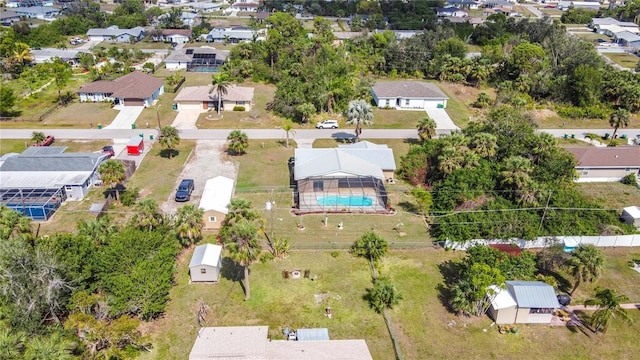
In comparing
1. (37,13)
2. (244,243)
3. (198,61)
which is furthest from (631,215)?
(37,13)

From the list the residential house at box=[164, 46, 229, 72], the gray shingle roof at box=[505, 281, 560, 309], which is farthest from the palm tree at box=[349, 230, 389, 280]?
the residential house at box=[164, 46, 229, 72]

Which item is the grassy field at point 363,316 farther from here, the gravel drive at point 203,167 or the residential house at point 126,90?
the residential house at point 126,90

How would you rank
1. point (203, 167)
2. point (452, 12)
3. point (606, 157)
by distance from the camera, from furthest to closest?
point (452, 12) → point (203, 167) → point (606, 157)

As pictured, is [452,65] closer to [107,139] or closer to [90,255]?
[107,139]

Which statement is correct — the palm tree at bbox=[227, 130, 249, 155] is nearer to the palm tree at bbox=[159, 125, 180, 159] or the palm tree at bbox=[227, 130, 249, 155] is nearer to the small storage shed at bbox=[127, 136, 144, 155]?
the palm tree at bbox=[159, 125, 180, 159]

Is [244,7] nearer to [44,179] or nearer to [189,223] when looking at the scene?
[44,179]

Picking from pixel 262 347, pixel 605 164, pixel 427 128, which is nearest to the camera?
pixel 262 347

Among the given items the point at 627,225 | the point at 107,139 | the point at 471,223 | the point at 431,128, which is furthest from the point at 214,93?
the point at 627,225

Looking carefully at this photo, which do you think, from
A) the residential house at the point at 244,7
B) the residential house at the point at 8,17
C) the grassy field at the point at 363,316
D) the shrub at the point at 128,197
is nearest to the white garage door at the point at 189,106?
the shrub at the point at 128,197
